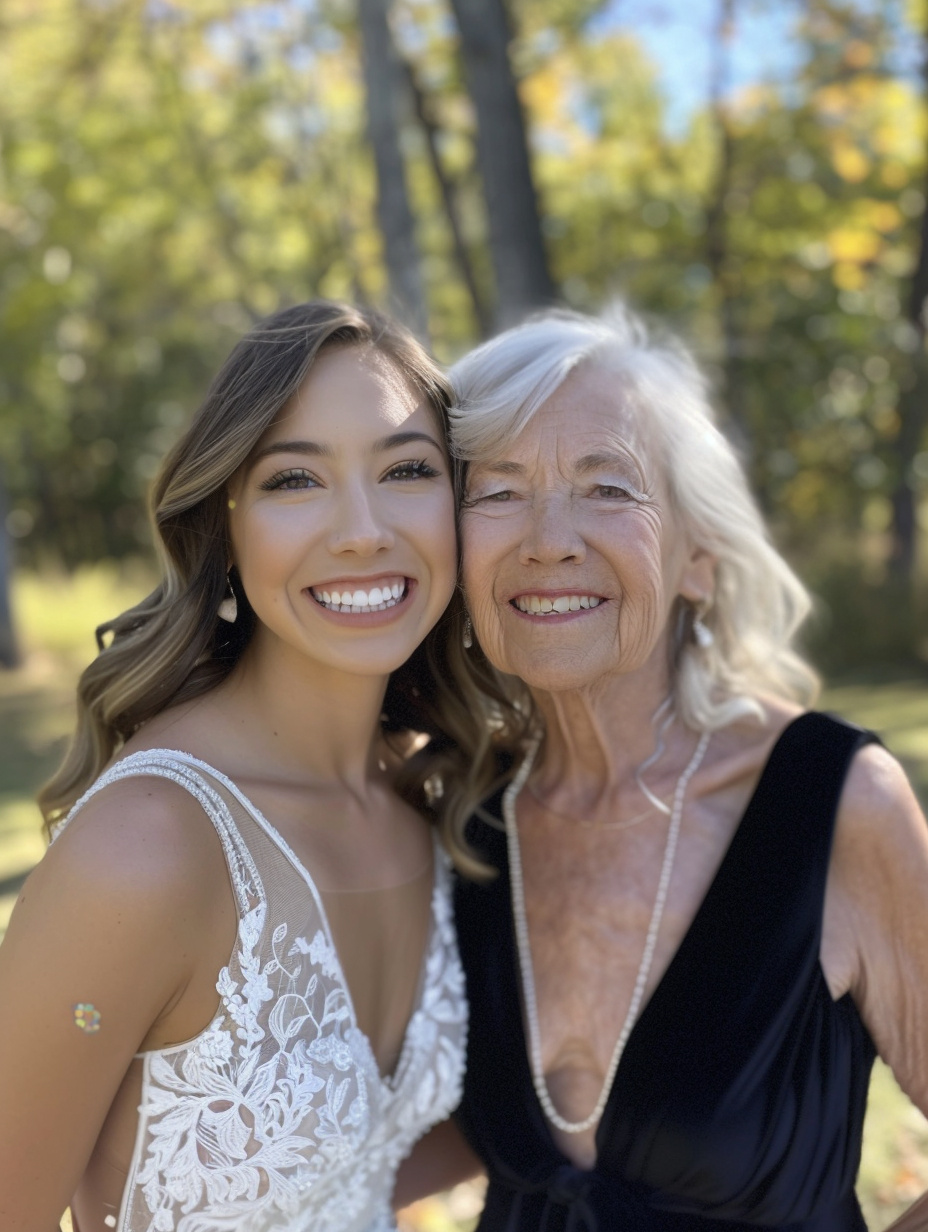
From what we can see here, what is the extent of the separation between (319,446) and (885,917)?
1.54 m

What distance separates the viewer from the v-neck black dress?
2.53m

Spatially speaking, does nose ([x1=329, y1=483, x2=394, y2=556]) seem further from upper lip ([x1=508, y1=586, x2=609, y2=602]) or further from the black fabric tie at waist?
the black fabric tie at waist

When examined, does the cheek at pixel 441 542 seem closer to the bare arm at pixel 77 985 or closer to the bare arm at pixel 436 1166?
the bare arm at pixel 77 985

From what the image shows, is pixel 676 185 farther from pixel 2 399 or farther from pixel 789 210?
pixel 2 399

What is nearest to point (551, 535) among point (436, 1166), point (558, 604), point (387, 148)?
point (558, 604)

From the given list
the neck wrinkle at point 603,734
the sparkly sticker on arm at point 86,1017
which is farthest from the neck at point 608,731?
the sparkly sticker on arm at point 86,1017

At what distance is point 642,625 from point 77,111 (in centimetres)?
1219

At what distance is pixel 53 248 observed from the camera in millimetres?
12773

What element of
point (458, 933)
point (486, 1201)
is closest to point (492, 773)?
point (458, 933)

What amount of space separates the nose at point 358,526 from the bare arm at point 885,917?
113cm

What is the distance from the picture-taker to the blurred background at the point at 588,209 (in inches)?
487

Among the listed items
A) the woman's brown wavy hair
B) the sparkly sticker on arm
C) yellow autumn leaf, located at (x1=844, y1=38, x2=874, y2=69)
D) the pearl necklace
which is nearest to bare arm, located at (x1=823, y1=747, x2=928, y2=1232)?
the pearl necklace

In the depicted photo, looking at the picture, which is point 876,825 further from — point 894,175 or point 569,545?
point 894,175

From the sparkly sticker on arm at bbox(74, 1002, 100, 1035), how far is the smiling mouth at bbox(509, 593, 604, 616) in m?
1.20
